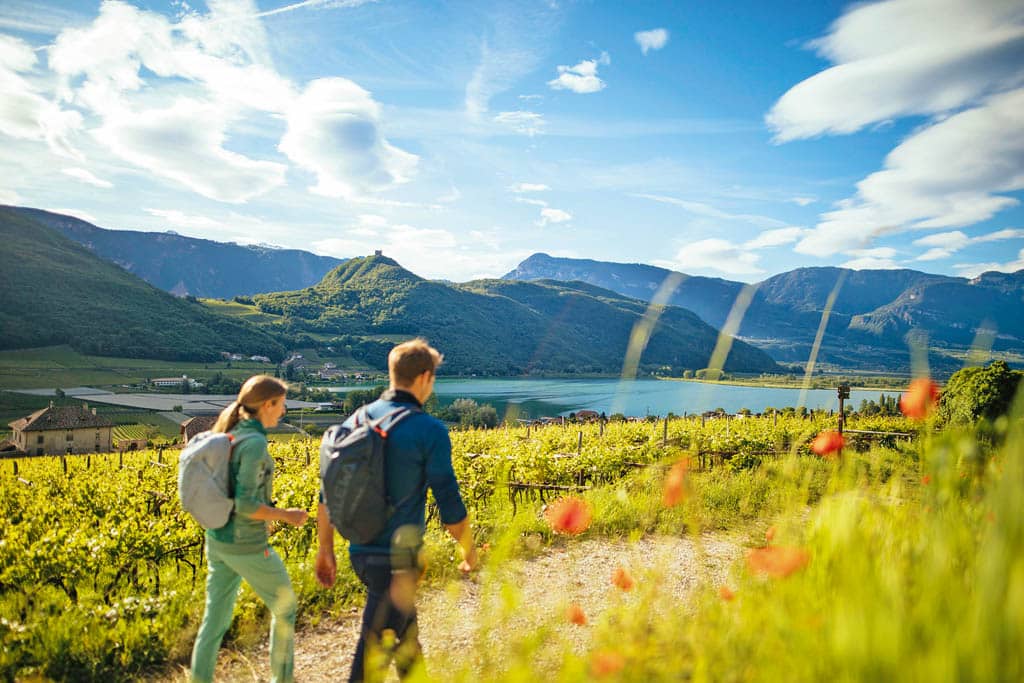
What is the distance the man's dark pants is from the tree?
14.7m

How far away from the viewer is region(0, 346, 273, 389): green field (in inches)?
3480

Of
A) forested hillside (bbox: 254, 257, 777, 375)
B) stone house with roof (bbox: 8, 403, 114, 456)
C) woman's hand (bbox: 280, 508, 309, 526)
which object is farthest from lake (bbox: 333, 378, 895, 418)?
woman's hand (bbox: 280, 508, 309, 526)

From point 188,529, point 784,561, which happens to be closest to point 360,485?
point 784,561

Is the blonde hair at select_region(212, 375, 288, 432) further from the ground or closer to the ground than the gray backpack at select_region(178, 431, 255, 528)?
further from the ground

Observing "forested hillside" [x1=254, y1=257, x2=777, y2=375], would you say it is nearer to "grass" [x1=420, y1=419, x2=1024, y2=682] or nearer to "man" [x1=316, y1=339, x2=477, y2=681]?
"man" [x1=316, y1=339, x2=477, y2=681]

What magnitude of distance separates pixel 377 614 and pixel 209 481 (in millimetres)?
1099

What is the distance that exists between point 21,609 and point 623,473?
846 cm

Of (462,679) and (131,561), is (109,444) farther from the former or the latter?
(462,679)

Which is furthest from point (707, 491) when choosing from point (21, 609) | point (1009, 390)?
point (1009, 390)

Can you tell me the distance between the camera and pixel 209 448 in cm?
264

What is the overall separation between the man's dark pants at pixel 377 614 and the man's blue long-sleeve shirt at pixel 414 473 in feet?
0.20

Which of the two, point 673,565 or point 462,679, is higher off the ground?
point 462,679

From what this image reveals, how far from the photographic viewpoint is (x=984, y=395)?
43.0 ft

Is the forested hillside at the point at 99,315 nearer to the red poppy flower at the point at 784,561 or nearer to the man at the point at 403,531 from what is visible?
the man at the point at 403,531
